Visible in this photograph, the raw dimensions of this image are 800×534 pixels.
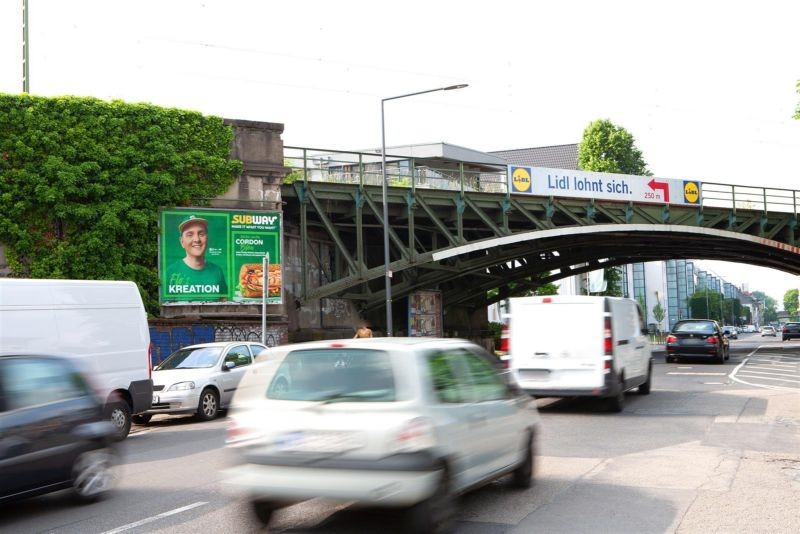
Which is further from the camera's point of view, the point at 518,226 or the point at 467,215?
the point at 518,226

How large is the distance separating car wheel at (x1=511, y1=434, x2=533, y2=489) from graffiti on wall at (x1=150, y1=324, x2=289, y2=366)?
19094mm

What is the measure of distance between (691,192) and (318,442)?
Result: 126 feet

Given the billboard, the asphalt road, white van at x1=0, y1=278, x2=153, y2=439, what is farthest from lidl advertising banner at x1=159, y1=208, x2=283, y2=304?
white van at x1=0, y1=278, x2=153, y2=439

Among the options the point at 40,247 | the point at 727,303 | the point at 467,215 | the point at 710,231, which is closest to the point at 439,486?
the point at 40,247

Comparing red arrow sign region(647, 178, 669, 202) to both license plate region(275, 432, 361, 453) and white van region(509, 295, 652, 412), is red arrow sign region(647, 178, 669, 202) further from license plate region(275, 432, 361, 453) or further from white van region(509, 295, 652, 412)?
license plate region(275, 432, 361, 453)

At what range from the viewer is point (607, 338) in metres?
14.4

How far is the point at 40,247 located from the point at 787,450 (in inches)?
817

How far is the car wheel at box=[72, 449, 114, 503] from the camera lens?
7.98 meters

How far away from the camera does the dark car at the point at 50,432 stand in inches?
287

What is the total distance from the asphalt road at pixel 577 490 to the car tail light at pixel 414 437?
3.22 ft

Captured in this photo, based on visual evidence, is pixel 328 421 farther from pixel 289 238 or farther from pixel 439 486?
pixel 289 238

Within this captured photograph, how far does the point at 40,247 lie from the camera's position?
82.1 feet

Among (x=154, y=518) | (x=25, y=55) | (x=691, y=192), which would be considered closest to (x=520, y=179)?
(x=691, y=192)

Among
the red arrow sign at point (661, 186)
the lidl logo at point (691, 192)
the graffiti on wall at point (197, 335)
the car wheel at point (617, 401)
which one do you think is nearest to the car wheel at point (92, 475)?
the car wheel at point (617, 401)
